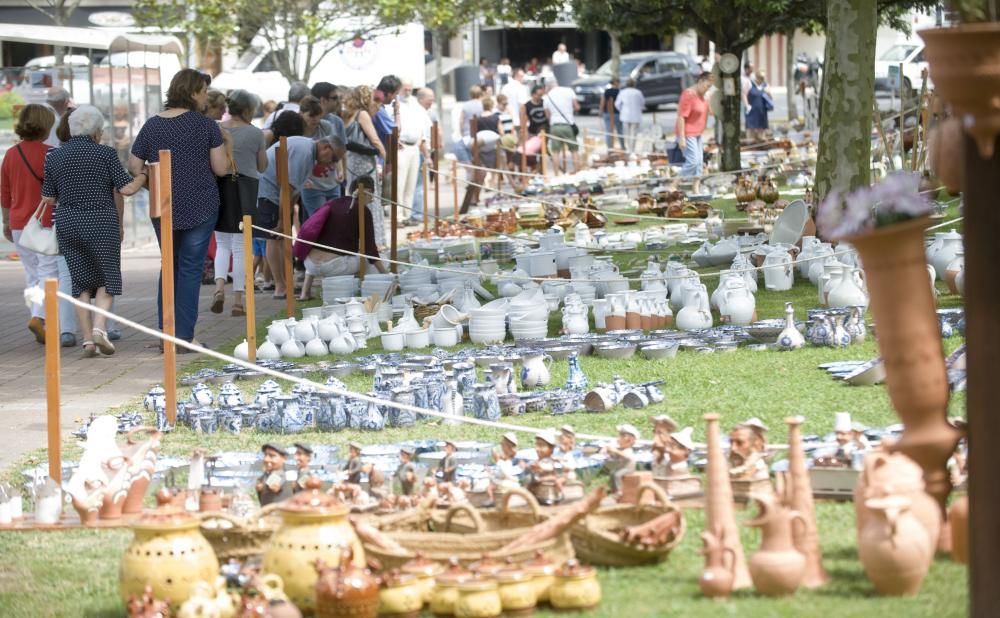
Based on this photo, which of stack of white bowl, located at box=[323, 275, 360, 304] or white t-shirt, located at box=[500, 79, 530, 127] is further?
white t-shirt, located at box=[500, 79, 530, 127]

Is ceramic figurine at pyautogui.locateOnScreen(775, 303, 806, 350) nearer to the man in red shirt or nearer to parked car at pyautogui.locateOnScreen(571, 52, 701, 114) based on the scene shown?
the man in red shirt

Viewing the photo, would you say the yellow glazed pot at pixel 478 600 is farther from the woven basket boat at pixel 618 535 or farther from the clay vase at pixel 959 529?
the clay vase at pixel 959 529

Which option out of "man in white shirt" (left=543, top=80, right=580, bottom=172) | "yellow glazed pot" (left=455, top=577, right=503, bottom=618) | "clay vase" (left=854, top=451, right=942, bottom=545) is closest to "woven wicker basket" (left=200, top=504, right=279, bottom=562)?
"yellow glazed pot" (left=455, top=577, right=503, bottom=618)

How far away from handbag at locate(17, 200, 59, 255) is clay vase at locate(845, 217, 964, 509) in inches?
288

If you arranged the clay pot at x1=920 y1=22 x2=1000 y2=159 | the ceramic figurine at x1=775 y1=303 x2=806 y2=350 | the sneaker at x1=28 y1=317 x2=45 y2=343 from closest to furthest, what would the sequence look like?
the clay pot at x1=920 y1=22 x2=1000 y2=159
the ceramic figurine at x1=775 y1=303 x2=806 y2=350
the sneaker at x1=28 y1=317 x2=45 y2=343

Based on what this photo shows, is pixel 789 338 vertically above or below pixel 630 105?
below

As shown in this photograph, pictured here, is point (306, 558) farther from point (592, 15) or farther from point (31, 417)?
point (592, 15)

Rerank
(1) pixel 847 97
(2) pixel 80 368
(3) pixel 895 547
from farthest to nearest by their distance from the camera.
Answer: (1) pixel 847 97, (2) pixel 80 368, (3) pixel 895 547

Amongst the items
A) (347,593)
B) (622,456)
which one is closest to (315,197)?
(622,456)

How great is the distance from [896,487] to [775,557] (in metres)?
0.40

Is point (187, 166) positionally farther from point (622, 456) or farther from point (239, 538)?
point (239, 538)

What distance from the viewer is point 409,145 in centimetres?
1836

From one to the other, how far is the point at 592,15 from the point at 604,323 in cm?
1663

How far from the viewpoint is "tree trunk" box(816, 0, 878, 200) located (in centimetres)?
1401
